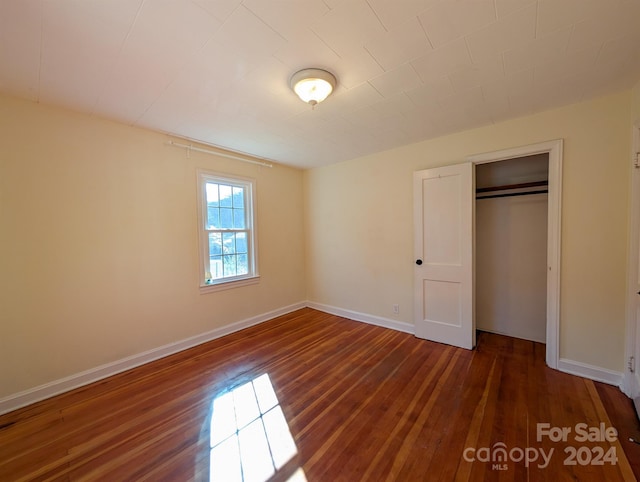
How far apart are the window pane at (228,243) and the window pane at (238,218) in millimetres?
154

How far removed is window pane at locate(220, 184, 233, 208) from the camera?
3.51m

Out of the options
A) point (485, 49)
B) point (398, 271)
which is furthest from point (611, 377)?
point (485, 49)

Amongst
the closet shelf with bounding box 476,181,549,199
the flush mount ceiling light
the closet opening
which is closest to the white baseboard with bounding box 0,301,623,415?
the closet opening

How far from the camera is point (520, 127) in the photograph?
8.49 ft

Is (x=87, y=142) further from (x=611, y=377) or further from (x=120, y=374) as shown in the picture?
(x=611, y=377)

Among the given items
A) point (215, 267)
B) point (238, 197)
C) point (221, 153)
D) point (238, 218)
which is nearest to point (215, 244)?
point (215, 267)

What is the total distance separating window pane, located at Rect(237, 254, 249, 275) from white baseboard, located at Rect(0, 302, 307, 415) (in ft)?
2.36

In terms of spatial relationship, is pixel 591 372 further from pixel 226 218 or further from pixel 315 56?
pixel 226 218

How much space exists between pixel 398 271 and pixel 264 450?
2.58 meters

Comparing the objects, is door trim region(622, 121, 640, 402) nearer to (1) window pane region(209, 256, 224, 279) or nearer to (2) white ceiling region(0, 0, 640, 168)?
(2) white ceiling region(0, 0, 640, 168)

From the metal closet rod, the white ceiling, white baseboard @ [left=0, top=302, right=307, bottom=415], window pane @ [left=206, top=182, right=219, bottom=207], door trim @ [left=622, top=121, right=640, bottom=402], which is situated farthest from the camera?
window pane @ [left=206, top=182, right=219, bottom=207]

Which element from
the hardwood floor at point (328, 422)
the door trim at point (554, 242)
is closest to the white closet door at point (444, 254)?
the hardwood floor at point (328, 422)

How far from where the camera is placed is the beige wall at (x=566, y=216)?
2180 mm

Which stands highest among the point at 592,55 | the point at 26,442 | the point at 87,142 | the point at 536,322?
the point at 592,55
